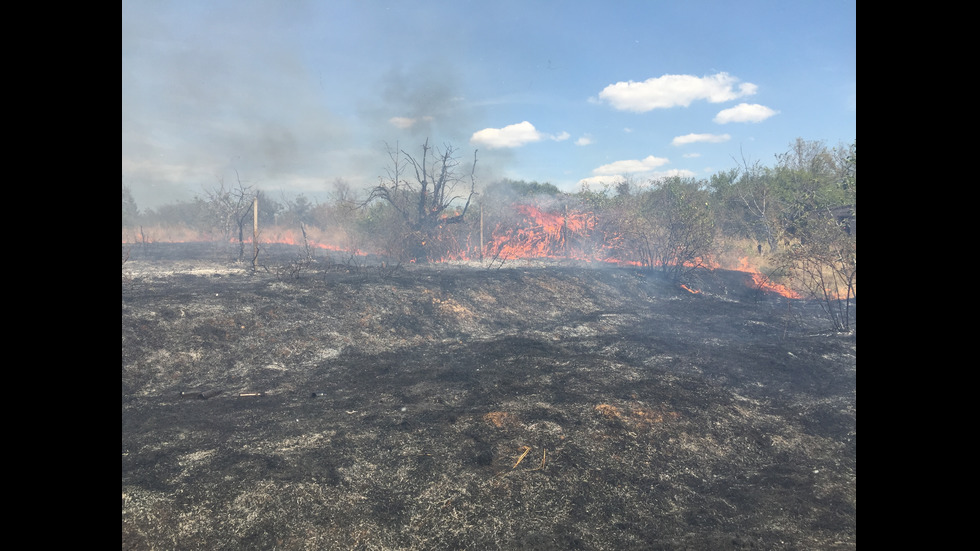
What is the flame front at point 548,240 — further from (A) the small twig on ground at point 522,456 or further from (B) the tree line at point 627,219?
(A) the small twig on ground at point 522,456

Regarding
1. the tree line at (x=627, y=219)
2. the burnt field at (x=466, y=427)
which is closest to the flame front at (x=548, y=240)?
the tree line at (x=627, y=219)

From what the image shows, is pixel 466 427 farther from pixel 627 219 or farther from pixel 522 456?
pixel 627 219

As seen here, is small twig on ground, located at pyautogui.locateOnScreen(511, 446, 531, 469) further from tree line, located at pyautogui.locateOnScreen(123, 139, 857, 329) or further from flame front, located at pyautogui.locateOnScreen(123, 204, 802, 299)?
flame front, located at pyautogui.locateOnScreen(123, 204, 802, 299)

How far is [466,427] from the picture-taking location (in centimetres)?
701

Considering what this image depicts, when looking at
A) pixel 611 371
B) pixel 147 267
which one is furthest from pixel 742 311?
pixel 147 267

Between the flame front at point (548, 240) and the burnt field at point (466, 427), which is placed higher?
the flame front at point (548, 240)

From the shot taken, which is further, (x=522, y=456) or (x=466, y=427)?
(x=466, y=427)

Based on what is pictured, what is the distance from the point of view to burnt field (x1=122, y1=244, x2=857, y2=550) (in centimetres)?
471

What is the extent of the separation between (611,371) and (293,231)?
39.1 metres

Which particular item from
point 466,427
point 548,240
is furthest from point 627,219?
point 466,427

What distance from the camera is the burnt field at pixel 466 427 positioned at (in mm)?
4715

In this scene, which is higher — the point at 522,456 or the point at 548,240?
the point at 548,240

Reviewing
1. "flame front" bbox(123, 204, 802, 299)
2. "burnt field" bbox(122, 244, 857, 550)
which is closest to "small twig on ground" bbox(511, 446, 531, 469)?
"burnt field" bbox(122, 244, 857, 550)
